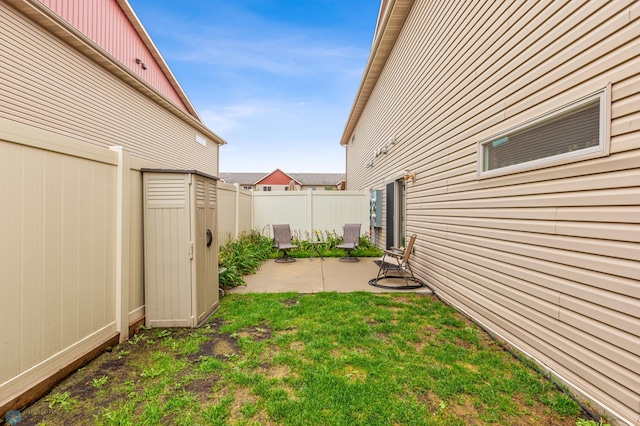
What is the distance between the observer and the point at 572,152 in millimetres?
2078

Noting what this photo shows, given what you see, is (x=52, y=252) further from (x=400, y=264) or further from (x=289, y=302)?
(x=400, y=264)

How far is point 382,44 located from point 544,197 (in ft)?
20.1

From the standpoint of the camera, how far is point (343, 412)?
5.81ft

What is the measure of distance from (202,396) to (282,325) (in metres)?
1.27

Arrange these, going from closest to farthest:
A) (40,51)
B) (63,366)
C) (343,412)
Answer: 1. (343,412)
2. (63,366)
3. (40,51)

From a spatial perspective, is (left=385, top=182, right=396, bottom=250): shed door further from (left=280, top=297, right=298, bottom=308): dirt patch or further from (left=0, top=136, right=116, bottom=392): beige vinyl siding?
(left=0, top=136, right=116, bottom=392): beige vinyl siding

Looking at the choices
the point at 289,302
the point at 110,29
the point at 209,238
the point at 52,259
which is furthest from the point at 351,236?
the point at 110,29

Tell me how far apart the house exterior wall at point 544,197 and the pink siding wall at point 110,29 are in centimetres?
820

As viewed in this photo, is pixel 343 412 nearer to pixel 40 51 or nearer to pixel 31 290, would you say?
pixel 31 290

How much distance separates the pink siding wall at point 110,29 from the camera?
21.6 feet

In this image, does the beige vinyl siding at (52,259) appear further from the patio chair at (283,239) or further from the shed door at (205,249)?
the patio chair at (283,239)

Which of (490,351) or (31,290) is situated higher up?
(31,290)

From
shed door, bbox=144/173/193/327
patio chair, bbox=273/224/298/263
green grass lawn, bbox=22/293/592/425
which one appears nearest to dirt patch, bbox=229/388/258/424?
green grass lawn, bbox=22/293/592/425

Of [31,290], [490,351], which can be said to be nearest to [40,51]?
[31,290]
